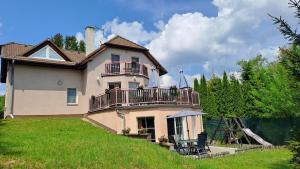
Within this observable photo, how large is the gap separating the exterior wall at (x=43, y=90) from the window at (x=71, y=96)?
0.29 meters

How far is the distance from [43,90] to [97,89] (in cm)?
427

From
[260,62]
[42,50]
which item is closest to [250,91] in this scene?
[260,62]

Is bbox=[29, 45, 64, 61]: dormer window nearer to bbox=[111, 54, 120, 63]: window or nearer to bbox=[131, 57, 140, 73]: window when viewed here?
bbox=[111, 54, 120, 63]: window

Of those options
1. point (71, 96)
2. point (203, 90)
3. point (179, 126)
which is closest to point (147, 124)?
point (179, 126)

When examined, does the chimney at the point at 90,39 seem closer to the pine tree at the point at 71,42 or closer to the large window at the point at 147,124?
the large window at the point at 147,124

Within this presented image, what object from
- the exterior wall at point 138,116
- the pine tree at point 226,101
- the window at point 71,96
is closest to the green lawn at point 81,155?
the exterior wall at point 138,116

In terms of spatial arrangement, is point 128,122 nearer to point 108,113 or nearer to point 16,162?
point 108,113

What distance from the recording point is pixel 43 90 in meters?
24.3

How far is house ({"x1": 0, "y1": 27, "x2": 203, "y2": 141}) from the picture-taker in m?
20.3

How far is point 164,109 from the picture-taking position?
20250 millimetres

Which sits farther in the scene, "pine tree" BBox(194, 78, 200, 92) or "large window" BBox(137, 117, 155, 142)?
"pine tree" BBox(194, 78, 200, 92)

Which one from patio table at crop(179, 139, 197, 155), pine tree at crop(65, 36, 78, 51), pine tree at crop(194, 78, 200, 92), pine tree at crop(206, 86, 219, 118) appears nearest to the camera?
patio table at crop(179, 139, 197, 155)

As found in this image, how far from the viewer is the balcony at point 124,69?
2520cm

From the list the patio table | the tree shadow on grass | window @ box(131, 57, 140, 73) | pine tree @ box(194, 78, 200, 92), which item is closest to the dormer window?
window @ box(131, 57, 140, 73)
